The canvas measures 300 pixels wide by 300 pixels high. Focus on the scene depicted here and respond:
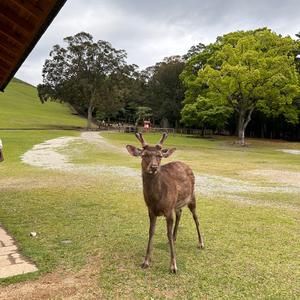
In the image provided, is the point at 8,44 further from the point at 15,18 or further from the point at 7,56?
the point at 15,18

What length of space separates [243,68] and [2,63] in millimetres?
31593

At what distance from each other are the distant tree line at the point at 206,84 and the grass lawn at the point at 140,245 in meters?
18.7

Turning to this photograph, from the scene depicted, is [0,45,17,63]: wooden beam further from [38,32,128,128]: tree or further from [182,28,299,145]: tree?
[38,32,128,128]: tree

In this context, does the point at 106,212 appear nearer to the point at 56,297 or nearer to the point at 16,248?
the point at 16,248

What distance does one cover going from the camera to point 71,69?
182ft

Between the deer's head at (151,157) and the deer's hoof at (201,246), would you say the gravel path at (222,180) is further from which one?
the deer's head at (151,157)

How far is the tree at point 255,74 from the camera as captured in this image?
3728cm

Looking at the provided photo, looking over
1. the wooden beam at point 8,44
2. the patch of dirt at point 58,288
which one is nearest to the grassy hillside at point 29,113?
the wooden beam at point 8,44

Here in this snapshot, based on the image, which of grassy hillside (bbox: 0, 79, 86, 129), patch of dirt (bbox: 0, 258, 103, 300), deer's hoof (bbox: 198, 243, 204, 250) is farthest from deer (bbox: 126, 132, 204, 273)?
grassy hillside (bbox: 0, 79, 86, 129)

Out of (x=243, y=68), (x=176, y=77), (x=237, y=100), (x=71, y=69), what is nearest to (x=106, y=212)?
(x=243, y=68)

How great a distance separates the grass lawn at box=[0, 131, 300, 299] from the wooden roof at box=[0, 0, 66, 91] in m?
3.52

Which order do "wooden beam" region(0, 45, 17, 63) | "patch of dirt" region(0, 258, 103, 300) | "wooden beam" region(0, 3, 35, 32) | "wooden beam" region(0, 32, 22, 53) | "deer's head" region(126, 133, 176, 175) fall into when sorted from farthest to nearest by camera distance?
"wooden beam" region(0, 45, 17, 63)
"wooden beam" region(0, 32, 22, 53)
"wooden beam" region(0, 3, 35, 32)
"deer's head" region(126, 133, 176, 175)
"patch of dirt" region(0, 258, 103, 300)

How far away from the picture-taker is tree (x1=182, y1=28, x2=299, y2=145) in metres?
37.3

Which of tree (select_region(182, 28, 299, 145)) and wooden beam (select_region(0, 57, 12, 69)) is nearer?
wooden beam (select_region(0, 57, 12, 69))
